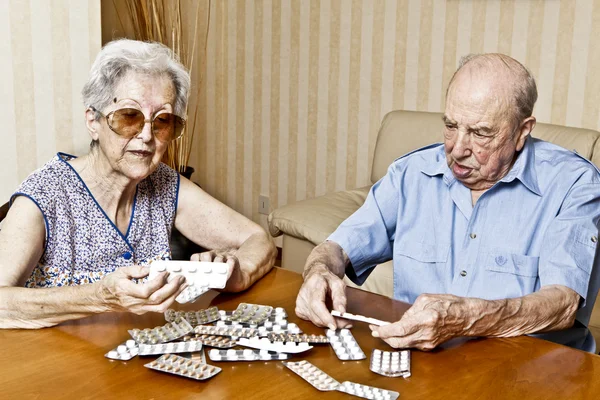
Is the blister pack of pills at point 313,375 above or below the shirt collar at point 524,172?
below

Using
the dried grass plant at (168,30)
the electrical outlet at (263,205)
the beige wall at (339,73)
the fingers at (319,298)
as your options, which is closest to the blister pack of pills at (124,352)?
the fingers at (319,298)

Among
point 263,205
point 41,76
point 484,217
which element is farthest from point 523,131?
point 263,205

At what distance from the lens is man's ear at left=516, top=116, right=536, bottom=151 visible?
5.89 feet

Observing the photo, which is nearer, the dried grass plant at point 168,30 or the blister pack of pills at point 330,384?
the blister pack of pills at point 330,384

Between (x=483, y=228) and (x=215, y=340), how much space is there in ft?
2.55

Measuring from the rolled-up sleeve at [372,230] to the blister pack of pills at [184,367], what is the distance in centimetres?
72

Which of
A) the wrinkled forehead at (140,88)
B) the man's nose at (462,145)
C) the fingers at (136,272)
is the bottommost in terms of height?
the fingers at (136,272)

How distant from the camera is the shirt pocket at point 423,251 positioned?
185cm

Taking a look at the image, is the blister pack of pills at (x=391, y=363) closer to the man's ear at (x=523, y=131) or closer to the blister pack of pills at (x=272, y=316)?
the blister pack of pills at (x=272, y=316)

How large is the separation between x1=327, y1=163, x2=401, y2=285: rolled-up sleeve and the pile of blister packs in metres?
0.43

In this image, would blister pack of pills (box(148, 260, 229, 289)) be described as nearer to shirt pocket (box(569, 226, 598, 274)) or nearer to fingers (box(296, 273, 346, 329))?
fingers (box(296, 273, 346, 329))

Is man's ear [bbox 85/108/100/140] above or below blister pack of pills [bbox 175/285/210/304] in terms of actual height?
above

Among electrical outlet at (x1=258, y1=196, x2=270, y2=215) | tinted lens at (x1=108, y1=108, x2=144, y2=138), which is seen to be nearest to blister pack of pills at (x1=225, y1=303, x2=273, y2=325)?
tinted lens at (x1=108, y1=108, x2=144, y2=138)

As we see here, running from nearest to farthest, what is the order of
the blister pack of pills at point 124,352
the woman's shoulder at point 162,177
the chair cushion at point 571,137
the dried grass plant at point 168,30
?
1. the blister pack of pills at point 124,352
2. the woman's shoulder at point 162,177
3. the chair cushion at point 571,137
4. the dried grass plant at point 168,30
